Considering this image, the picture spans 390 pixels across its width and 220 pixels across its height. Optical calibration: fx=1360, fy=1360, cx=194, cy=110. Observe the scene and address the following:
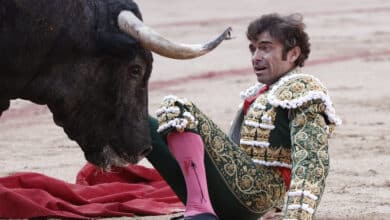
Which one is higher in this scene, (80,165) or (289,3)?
(289,3)

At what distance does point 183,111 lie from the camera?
5.30 m

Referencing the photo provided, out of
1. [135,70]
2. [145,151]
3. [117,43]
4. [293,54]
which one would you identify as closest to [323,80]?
[293,54]

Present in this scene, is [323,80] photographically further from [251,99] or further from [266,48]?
[266,48]

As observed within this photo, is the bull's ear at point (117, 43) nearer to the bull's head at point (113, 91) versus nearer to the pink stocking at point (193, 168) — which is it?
the bull's head at point (113, 91)

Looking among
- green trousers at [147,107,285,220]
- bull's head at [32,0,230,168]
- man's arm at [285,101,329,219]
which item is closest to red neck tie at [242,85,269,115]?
green trousers at [147,107,285,220]

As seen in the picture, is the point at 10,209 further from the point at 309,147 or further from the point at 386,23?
the point at 386,23

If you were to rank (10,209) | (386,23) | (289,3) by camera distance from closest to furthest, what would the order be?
(10,209) → (386,23) → (289,3)

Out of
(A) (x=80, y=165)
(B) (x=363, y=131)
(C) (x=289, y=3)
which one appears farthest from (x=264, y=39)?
(C) (x=289, y=3)

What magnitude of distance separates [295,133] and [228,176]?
377mm

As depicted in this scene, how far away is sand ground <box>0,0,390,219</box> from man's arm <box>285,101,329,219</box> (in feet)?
3.74

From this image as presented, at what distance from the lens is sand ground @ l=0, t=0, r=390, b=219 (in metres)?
7.38

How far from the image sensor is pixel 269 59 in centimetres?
546

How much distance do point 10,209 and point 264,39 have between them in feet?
5.04

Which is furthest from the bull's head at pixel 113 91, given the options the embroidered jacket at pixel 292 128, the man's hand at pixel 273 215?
the man's hand at pixel 273 215
